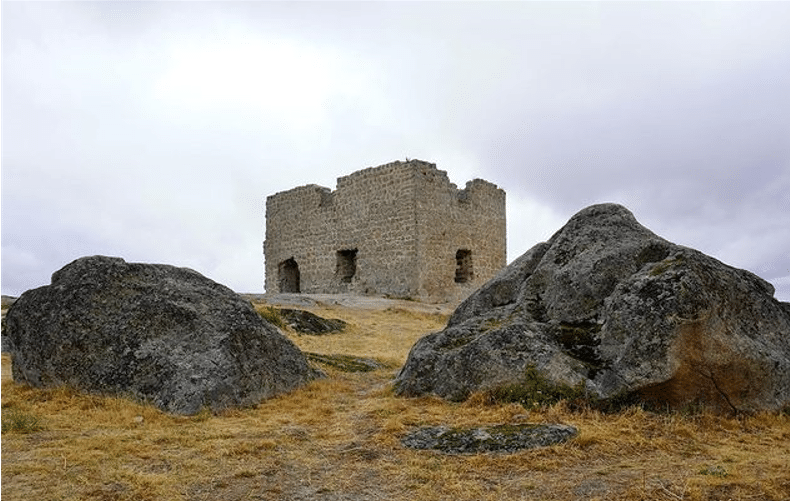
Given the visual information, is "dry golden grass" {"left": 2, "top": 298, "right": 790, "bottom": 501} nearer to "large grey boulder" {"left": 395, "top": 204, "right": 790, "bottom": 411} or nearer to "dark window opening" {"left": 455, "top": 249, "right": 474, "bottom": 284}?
"large grey boulder" {"left": 395, "top": 204, "right": 790, "bottom": 411}

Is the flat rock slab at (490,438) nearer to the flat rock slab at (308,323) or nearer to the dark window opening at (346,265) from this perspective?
the flat rock slab at (308,323)

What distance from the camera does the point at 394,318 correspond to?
66.7 feet

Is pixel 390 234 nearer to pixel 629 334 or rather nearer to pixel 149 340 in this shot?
pixel 149 340

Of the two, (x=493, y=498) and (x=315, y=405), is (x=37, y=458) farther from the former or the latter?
(x=493, y=498)

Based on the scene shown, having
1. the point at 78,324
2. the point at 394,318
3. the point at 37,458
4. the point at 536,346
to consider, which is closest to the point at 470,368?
the point at 536,346

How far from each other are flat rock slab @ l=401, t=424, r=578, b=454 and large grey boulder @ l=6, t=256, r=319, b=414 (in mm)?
2886

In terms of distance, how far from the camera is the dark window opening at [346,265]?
89.5 feet

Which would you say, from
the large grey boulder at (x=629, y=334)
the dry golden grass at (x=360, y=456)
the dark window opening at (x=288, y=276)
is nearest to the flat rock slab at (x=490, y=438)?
the dry golden grass at (x=360, y=456)

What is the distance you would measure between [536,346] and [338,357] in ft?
18.1

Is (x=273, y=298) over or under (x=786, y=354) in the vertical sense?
over

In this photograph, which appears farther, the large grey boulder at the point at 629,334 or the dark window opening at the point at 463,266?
the dark window opening at the point at 463,266

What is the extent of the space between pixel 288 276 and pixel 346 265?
150 inches

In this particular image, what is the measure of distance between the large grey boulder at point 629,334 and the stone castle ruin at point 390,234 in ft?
51.7

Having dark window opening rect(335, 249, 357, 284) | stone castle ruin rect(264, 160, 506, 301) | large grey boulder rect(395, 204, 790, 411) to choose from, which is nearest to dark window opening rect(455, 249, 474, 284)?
stone castle ruin rect(264, 160, 506, 301)
